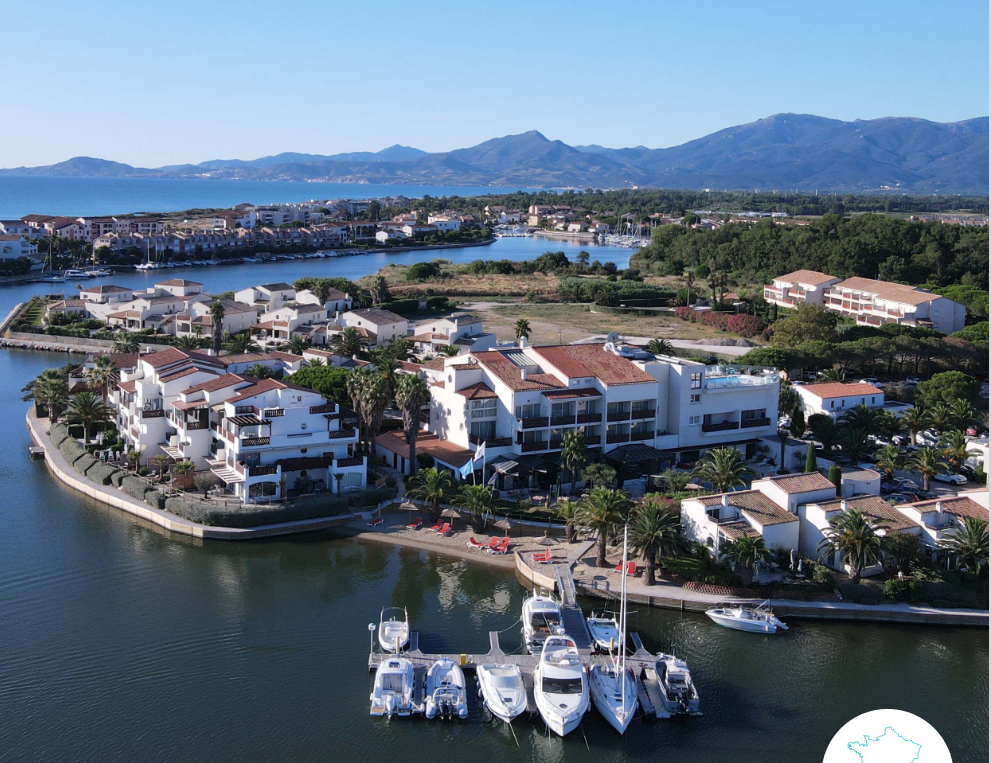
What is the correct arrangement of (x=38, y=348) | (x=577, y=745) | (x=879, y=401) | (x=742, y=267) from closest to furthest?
(x=577, y=745)
(x=879, y=401)
(x=38, y=348)
(x=742, y=267)

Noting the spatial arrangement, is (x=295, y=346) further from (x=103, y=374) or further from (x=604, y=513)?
(x=604, y=513)

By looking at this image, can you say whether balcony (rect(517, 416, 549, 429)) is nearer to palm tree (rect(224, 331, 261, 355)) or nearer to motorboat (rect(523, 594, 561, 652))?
motorboat (rect(523, 594, 561, 652))

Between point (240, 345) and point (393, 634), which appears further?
point (240, 345)

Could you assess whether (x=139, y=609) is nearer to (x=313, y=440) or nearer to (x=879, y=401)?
(x=313, y=440)

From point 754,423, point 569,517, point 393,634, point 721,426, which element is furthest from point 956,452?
point 393,634

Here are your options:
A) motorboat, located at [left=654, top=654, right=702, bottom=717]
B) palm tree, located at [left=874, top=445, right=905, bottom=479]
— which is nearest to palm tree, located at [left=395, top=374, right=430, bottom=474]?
motorboat, located at [left=654, top=654, right=702, bottom=717]

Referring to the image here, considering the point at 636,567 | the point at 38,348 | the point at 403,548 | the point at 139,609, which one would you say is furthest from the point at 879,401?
the point at 38,348
